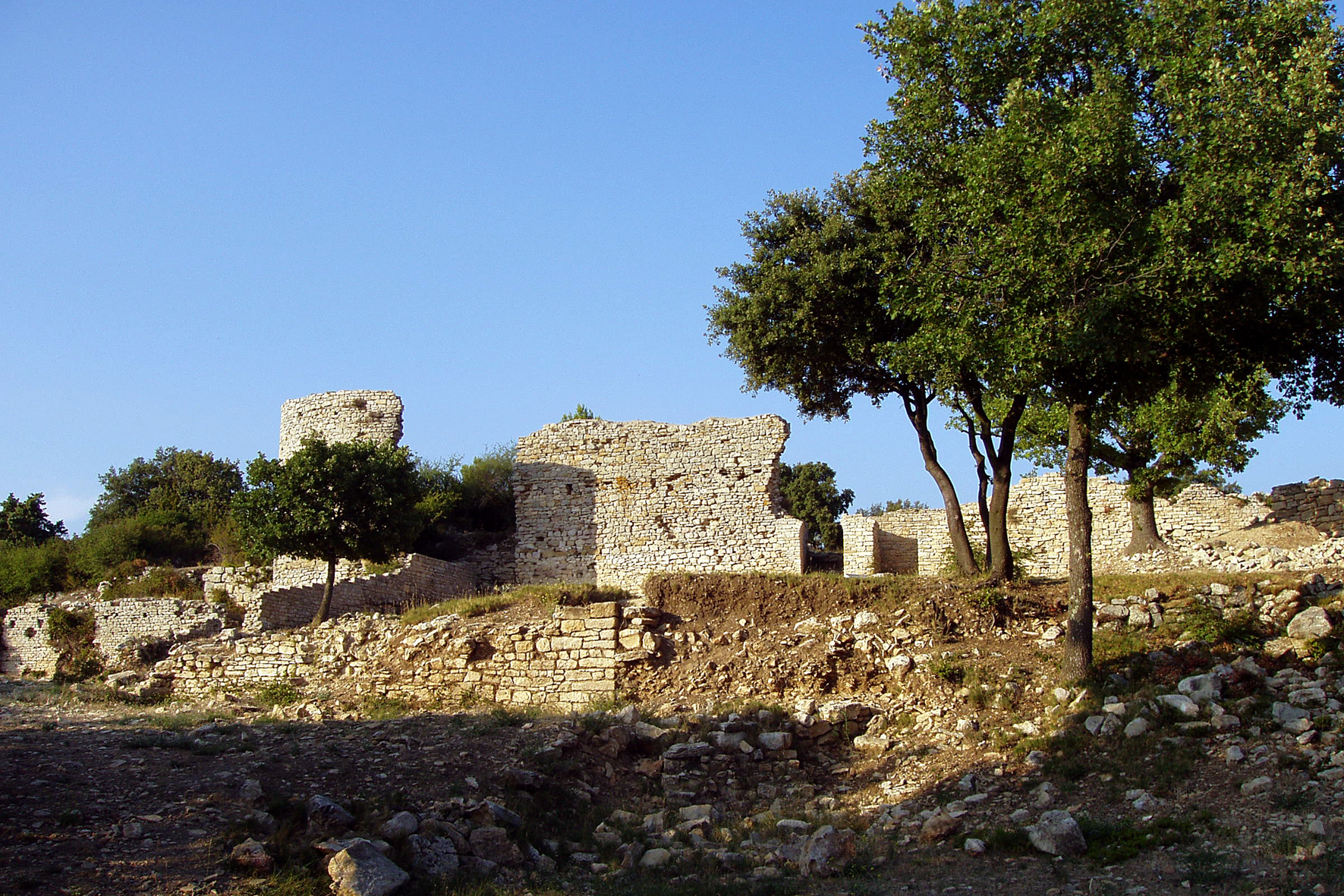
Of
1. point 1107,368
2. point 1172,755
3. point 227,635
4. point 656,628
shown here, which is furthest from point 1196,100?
point 227,635

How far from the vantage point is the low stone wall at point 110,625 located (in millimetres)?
22469

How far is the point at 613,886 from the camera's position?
1004cm

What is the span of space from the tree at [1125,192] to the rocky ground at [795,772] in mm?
1880

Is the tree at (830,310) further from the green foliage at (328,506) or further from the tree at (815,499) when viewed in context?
the tree at (815,499)

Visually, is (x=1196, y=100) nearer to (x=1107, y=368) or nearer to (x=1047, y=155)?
(x=1047, y=155)

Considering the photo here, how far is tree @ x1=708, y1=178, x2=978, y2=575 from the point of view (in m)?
17.9

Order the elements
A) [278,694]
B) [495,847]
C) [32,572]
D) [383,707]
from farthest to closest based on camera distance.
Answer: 1. [32,572]
2. [278,694]
3. [383,707]
4. [495,847]

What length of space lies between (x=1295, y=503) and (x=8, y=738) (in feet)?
79.6

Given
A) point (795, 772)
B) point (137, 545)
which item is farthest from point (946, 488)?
point (137, 545)

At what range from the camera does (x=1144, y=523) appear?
933 inches

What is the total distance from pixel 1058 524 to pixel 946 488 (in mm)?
8155

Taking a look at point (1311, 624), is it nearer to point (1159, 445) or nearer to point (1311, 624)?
point (1311, 624)

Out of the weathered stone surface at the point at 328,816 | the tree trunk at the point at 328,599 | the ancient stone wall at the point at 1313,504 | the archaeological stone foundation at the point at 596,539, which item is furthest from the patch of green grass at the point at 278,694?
the ancient stone wall at the point at 1313,504

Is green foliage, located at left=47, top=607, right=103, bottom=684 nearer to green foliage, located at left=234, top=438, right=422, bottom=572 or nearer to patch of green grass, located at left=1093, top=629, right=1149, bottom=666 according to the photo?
green foliage, located at left=234, top=438, right=422, bottom=572
